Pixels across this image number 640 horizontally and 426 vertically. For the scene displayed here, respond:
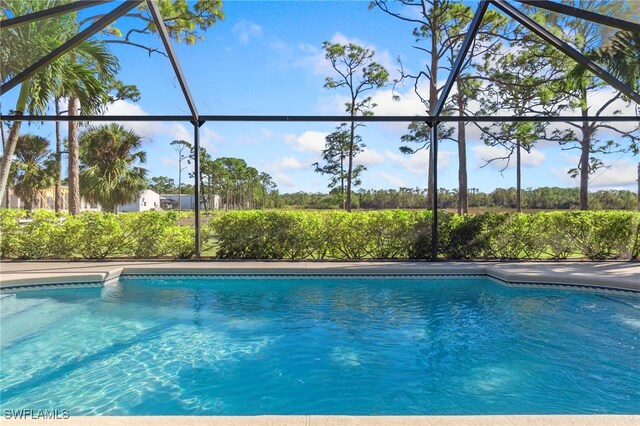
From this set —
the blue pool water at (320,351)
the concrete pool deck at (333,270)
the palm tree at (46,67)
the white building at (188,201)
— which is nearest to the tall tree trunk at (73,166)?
the palm tree at (46,67)

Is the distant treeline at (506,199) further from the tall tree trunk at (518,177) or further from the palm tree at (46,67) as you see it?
the palm tree at (46,67)

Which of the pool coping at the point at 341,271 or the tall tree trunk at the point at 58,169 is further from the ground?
the tall tree trunk at the point at 58,169

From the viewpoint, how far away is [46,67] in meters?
6.69

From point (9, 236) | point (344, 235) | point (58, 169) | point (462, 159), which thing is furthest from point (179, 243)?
point (58, 169)

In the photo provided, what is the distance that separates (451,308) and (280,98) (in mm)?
5664

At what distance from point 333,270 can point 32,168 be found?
70.4 feet

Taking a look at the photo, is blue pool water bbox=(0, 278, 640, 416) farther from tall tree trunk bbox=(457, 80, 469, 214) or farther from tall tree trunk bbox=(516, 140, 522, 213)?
tall tree trunk bbox=(516, 140, 522, 213)

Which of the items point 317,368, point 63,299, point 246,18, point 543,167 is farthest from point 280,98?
point 543,167

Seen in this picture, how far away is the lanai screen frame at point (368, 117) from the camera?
492 cm

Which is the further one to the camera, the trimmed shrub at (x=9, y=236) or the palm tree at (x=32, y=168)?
the palm tree at (x=32, y=168)

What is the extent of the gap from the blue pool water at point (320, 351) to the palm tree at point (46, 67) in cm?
364

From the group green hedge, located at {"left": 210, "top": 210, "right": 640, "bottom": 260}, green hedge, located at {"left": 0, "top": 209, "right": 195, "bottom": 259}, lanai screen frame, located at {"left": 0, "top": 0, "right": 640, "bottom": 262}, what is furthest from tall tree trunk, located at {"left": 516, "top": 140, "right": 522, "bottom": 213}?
green hedge, located at {"left": 0, "top": 209, "right": 195, "bottom": 259}

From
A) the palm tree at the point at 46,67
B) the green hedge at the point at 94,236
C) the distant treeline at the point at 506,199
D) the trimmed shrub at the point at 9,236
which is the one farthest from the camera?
the distant treeline at the point at 506,199

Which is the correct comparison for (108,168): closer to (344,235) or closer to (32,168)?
(32,168)
